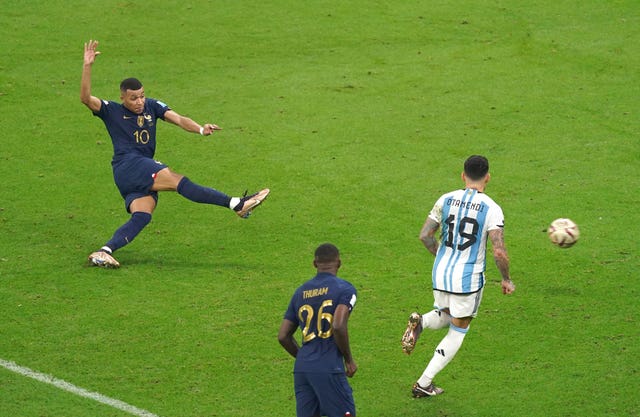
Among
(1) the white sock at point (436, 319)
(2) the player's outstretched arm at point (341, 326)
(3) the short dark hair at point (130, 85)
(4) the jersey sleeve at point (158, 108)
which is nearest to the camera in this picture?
(2) the player's outstretched arm at point (341, 326)

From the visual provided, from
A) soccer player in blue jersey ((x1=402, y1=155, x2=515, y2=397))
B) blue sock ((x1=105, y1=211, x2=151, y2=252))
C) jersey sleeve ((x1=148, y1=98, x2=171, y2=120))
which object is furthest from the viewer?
jersey sleeve ((x1=148, y1=98, x2=171, y2=120))

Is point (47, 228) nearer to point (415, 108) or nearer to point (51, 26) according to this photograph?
point (415, 108)

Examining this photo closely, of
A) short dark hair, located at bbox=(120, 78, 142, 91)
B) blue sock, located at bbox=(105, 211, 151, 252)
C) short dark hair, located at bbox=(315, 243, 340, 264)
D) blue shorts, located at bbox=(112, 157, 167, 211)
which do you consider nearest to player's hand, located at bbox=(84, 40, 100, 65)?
short dark hair, located at bbox=(120, 78, 142, 91)

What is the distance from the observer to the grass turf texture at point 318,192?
10.4 metres

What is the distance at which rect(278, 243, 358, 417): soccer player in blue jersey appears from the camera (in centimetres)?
823

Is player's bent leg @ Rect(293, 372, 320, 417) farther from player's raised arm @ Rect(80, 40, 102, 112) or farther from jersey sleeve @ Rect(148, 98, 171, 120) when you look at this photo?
jersey sleeve @ Rect(148, 98, 171, 120)

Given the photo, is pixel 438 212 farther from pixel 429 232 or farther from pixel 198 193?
pixel 198 193

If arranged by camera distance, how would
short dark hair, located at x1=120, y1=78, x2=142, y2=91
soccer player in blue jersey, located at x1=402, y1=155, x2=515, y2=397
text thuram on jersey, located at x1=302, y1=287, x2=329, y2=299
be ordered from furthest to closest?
short dark hair, located at x1=120, y1=78, x2=142, y2=91, soccer player in blue jersey, located at x1=402, y1=155, x2=515, y2=397, text thuram on jersey, located at x1=302, y1=287, x2=329, y2=299

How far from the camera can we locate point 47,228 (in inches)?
555

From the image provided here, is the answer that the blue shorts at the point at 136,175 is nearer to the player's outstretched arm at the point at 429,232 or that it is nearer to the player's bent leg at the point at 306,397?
the player's outstretched arm at the point at 429,232

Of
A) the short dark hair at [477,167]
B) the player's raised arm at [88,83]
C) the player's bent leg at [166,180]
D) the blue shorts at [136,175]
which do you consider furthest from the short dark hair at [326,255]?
the player's raised arm at [88,83]

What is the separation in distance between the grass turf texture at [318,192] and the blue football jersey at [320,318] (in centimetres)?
160

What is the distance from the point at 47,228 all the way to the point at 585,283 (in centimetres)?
698

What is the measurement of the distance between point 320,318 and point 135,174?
5.40 m
